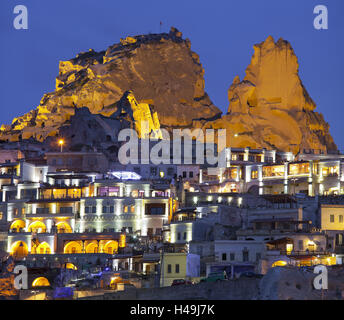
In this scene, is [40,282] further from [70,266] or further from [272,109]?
[272,109]

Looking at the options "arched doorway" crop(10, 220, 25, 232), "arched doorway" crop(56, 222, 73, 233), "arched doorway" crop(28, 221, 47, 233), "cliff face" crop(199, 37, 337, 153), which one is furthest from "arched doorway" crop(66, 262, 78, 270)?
"cliff face" crop(199, 37, 337, 153)

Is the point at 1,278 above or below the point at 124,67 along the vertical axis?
below

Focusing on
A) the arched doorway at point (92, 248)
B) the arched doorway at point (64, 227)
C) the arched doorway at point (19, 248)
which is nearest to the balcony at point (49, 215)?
the arched doorway at point (64, 227)

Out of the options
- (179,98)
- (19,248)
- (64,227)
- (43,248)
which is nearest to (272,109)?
(179,98)

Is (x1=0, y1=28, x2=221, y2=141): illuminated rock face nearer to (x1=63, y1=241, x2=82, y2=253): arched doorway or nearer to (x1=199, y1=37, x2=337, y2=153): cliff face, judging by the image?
(x1=199, y1=37, x2=337, y2=153): cliff face

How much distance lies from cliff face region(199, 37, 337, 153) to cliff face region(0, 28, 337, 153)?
15 cm

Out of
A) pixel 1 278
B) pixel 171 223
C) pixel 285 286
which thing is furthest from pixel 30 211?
pixel 285 286

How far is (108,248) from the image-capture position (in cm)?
7506

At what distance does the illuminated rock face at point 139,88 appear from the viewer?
12706cm

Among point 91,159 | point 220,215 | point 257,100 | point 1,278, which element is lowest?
point 1,278

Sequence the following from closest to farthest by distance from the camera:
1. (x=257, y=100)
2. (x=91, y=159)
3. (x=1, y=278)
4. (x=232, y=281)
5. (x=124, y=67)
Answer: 1. (x=232, y=281)
2. (x=1, y=278)
3. (x=91, y=159)
4. (x=257, y=100)
5. (x=124, y=67)

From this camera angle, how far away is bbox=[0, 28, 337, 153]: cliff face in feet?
387
